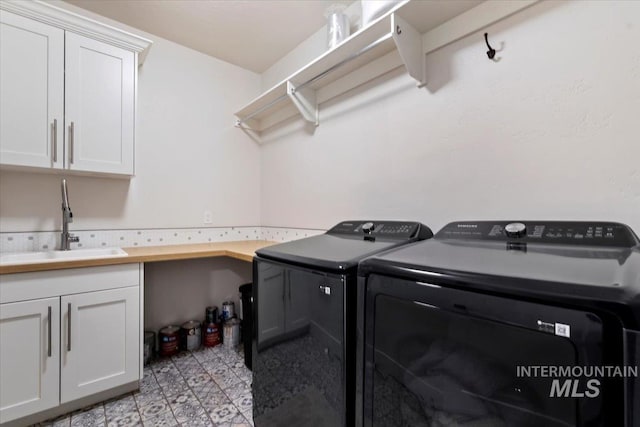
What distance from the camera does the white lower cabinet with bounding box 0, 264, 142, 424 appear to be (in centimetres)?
142

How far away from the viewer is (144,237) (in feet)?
7.54

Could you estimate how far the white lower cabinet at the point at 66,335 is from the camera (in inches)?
55.8

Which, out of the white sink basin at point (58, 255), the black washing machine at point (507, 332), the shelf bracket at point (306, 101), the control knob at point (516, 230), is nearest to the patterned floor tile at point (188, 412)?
the white sink basin at point (58, 255)

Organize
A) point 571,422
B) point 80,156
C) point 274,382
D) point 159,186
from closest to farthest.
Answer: point 571,422 < point 274,382 < point 80,156 < point 159,186

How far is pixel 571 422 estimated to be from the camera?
55 cm

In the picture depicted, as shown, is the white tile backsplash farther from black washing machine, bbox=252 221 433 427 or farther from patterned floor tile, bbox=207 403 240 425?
patterned floor tile, bbox=207 403 240 425

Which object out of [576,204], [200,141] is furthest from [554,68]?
[200,141]

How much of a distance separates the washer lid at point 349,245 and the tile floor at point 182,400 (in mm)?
966

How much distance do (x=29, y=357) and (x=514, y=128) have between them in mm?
2533

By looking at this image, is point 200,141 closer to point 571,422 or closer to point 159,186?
point 159,186

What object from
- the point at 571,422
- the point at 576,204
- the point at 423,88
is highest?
the point at 423,88

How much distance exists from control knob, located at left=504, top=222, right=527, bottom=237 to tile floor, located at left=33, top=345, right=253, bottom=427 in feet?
5.04

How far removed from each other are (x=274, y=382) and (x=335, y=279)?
62cm

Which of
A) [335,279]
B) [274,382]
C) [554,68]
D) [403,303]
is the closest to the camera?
[403,303]
